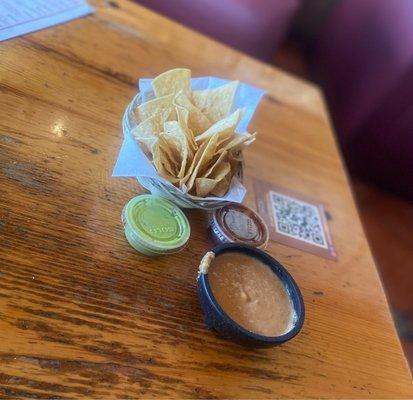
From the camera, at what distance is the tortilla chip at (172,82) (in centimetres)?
95

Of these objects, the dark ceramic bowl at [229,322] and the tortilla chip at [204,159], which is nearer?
the dark ceramic bowl at [229,322]

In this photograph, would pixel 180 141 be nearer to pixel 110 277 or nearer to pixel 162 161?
pixel 162 161

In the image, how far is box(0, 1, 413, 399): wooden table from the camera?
68 cm

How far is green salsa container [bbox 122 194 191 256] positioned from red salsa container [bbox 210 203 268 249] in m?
0.07

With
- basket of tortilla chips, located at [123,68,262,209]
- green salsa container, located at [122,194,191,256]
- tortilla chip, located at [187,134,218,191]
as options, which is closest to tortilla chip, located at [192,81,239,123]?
basket of tortilla chips, located at [123,68,262,209]

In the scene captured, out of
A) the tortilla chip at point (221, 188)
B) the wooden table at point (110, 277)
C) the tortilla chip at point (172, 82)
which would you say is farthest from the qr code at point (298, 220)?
the tortilla chip at point (172, 82)

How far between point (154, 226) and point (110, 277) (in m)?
0.11

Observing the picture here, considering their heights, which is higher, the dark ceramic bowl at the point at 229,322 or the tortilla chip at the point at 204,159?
the tortilla chip at the point at 204,159

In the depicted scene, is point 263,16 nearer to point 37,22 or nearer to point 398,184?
point 398,184

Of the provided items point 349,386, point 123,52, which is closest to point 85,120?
point 123,52

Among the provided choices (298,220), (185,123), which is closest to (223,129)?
(185,123)

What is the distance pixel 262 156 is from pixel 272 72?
0.44 m

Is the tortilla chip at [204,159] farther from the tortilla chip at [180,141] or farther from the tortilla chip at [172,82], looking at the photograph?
the tortilla chip at [172,82]

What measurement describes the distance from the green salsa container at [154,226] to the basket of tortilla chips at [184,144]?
0.03 metres
